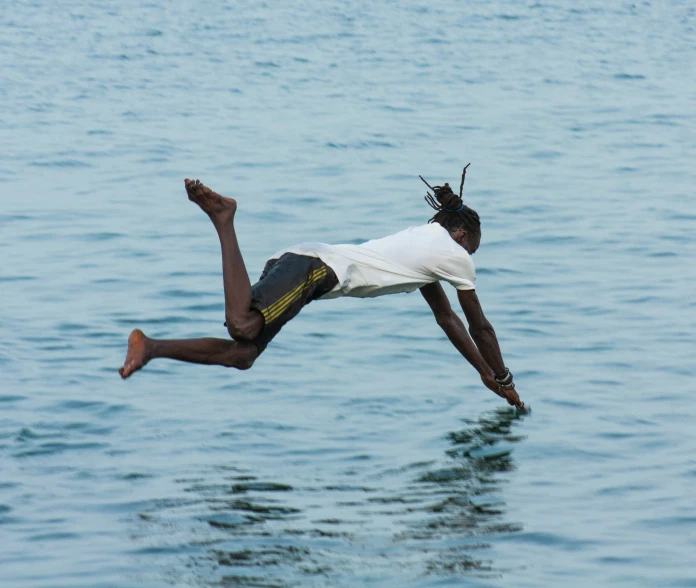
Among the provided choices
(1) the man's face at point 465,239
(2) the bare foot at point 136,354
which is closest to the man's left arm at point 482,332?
(1) the man's face at point 465,239

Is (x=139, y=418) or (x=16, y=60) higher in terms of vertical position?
(x=139, y=418)

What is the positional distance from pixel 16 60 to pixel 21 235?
1295cm

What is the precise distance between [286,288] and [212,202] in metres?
0.76

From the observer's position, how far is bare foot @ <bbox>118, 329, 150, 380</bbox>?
694 cm

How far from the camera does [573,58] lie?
28.6m

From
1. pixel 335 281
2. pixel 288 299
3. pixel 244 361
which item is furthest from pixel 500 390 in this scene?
pixel 244 361

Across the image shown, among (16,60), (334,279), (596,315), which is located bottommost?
(16,60)

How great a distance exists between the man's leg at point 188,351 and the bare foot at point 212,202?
71 cm

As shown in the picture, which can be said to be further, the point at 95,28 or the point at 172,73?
the point at 95,28

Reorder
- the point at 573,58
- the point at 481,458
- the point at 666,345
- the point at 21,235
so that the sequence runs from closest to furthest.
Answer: the point at 481,458 < the point at 666,345 < the point at 21,235 < the point at 573,58

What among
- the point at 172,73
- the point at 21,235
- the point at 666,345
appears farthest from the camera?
the point at 172,73

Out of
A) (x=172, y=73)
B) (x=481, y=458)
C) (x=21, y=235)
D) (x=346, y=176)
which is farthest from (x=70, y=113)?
(x=481, y=458)

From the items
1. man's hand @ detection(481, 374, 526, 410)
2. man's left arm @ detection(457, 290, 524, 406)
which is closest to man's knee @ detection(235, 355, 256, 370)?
man's left arm @ detection(457, 290, 524, 406)

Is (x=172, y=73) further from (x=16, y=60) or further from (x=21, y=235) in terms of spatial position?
(x=21, y=235)
